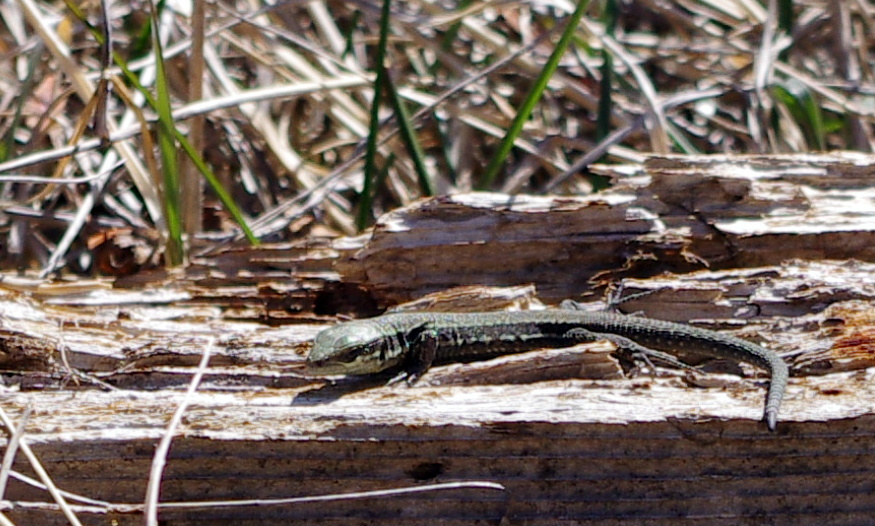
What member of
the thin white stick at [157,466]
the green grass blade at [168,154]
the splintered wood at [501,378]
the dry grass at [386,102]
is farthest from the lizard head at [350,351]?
the dry grass at [386,102]

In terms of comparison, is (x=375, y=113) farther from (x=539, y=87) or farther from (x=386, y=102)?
(x=386, y=102)

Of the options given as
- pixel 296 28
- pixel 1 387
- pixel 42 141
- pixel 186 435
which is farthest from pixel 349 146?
pixel 186 435

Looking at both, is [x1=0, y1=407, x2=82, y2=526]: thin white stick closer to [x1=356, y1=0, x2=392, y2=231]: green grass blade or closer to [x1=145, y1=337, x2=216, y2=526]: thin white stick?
[x1=145, y1=337, x2=216, y2=526]: thin white stick

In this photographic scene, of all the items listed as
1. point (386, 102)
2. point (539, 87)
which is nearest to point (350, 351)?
point (539, 87)


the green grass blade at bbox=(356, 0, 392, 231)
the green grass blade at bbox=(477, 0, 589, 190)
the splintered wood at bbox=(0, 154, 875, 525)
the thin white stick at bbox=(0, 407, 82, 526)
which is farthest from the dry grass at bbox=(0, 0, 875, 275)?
the thin white stick at bbox=(0, 407, 82, 526)

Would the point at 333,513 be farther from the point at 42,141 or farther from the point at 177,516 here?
the point at 42,141
